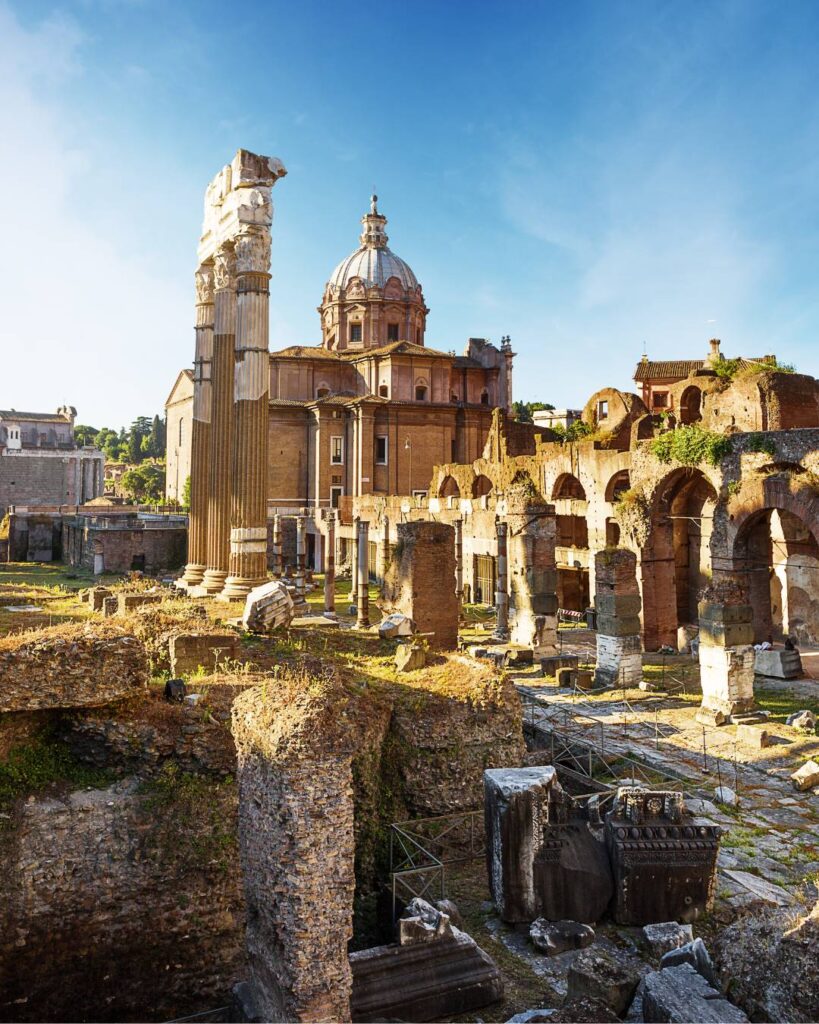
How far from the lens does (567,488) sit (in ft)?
86.5

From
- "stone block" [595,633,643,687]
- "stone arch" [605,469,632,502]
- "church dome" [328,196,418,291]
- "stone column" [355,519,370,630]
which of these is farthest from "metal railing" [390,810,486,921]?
"church dome" [328,196,418,291]

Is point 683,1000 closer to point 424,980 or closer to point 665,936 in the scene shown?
point 665,936

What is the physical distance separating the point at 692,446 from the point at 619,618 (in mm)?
4656

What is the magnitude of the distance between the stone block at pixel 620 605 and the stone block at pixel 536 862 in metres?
7.98

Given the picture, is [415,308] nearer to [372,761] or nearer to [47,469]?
[47,469]

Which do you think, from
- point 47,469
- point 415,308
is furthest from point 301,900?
point 47,469

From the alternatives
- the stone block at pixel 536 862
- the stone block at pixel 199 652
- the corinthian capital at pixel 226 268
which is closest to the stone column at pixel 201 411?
the corinthian capital at pixel 226 268

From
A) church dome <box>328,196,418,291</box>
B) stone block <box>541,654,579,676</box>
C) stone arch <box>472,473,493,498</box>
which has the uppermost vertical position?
church dome <box>328,196,418,291</box>

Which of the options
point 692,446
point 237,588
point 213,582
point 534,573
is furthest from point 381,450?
point 692,446

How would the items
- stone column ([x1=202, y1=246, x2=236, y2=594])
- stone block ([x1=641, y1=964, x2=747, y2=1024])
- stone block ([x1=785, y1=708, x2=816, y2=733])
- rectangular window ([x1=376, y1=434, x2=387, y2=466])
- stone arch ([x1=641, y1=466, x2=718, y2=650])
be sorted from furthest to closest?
1. rectangular window ([x1=376, y1=434, x2=387, y2=466])
2. stone arch ([x1=641, y1=466, x2=718, y2=650])
3. stone column ([x1=202, y1=246, x2=236, y2=594])
4. stone block ([x1=785, y1=708, x2=816, y2=733])
5. stone block ([x1=641, y1=964, x2=747, y2=1024])

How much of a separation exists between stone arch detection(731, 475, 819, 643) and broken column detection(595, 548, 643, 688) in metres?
2.42

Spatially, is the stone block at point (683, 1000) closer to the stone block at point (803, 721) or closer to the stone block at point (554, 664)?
the stone block at point (803, 721)

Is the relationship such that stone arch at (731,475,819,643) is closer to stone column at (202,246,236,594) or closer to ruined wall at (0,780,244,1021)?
stone column at (202,246,236,594)

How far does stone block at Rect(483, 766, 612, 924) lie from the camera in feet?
22.9
